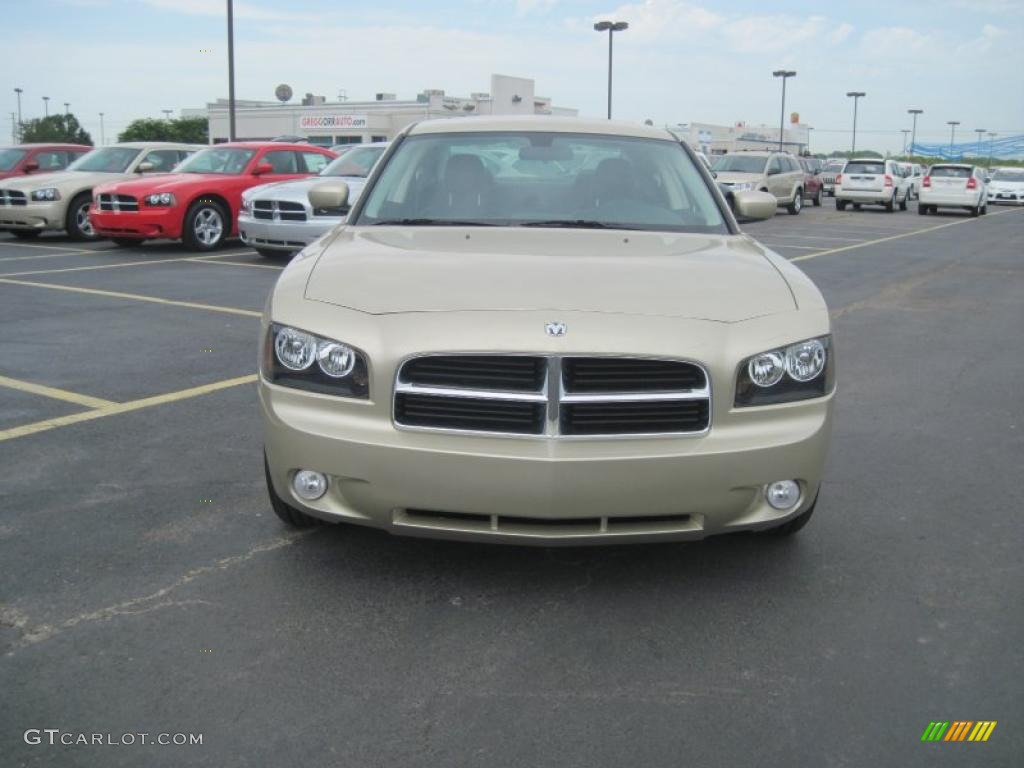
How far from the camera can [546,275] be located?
11.4ft

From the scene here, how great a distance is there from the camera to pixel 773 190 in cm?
2789

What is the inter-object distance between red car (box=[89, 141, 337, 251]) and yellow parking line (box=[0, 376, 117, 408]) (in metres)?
8.11

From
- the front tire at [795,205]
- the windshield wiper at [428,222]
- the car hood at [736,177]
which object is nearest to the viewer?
the windshield wiper at [428,222]

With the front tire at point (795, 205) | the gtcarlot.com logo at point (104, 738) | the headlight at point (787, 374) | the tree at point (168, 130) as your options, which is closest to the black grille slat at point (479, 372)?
the headlight at point (787, 374)

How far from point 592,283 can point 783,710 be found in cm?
144

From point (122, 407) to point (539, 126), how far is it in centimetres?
282

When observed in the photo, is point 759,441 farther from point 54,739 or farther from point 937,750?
point 54,739

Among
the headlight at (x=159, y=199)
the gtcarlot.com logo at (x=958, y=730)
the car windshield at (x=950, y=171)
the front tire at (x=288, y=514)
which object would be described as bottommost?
the gtcarlot.com logo at (x=958, y=730)

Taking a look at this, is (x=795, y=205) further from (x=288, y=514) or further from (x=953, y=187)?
(x=288, y=514)

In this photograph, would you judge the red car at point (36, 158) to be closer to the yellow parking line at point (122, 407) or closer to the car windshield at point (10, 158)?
the car windshield at point (10, 158)

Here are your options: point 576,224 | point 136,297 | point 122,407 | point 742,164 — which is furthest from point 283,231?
point 742,164

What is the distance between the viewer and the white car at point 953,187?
31.3 meters

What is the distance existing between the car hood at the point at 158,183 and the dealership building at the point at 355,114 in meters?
40.3

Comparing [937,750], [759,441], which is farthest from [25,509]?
[937,750]
